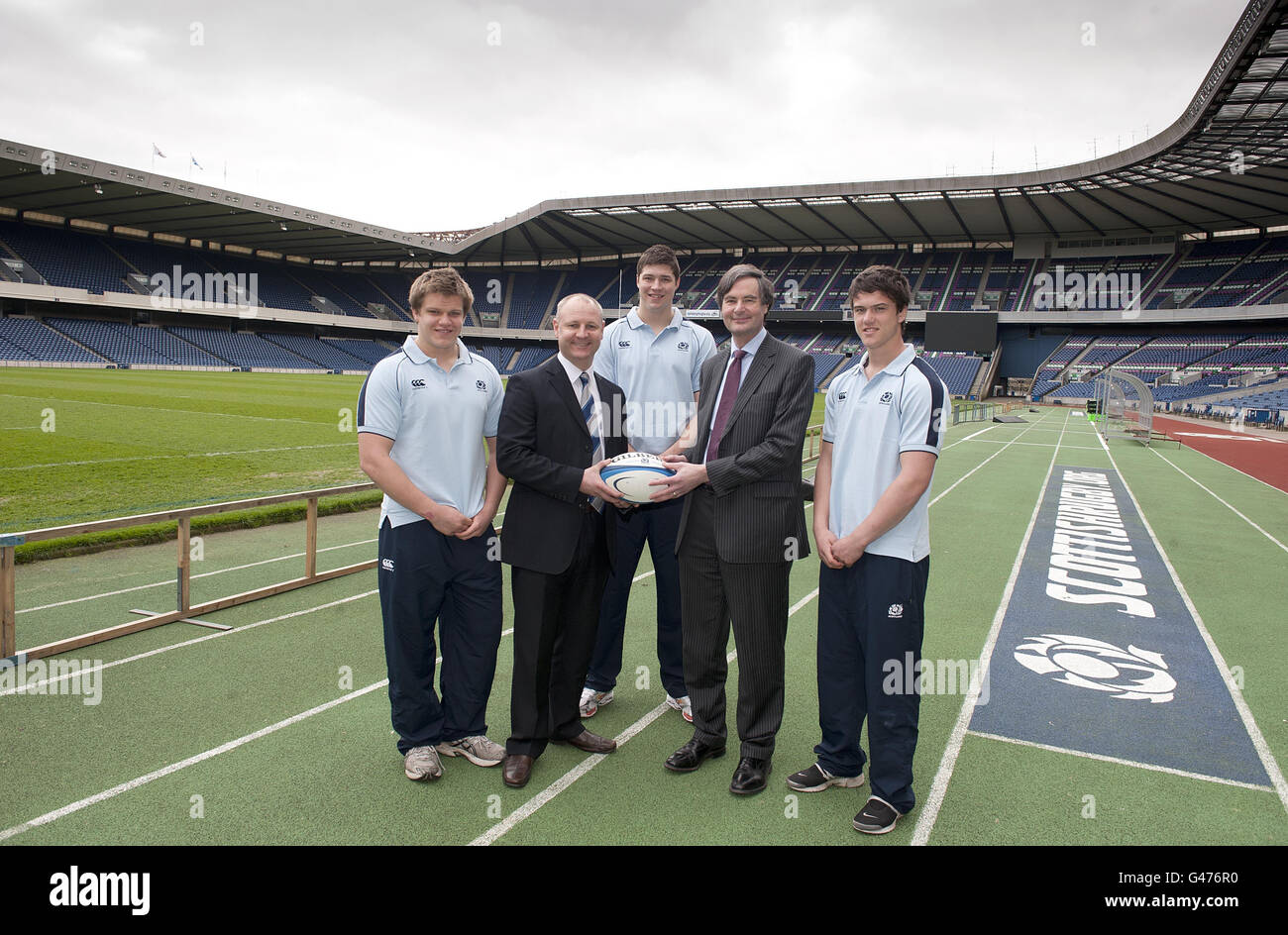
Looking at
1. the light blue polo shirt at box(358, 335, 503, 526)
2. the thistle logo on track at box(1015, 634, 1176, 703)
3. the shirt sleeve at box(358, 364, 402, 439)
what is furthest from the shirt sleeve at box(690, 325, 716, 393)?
the thistle logo on track at box(1015, 634, 1176, 703)

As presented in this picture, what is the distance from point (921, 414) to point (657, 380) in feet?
4.58

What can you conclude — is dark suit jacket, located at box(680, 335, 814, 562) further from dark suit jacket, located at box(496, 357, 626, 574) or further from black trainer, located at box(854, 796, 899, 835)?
black trainer, located at box(854, 796, 899, 835)

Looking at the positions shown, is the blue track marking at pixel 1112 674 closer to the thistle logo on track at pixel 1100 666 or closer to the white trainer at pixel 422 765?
the thistle logo on track at pixel 1100 666

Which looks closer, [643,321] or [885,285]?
[885,285]

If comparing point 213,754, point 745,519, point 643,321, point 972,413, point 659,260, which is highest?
point 659,260

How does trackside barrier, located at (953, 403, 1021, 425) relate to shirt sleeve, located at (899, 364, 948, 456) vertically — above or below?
below

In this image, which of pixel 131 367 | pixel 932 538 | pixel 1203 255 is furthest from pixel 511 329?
pixel 932 538

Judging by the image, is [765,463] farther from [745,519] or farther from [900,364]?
[900,364]

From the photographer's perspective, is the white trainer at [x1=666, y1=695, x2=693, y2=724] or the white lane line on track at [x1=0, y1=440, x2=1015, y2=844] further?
the white trainer at [x1=666, y1=695, x2=693, y2=724]

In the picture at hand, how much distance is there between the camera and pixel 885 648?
310 centimetres

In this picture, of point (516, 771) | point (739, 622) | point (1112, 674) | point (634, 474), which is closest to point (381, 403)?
point (634, 474)

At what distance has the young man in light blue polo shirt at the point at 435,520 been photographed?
3.29 metres

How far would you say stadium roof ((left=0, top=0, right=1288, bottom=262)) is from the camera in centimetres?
3125
